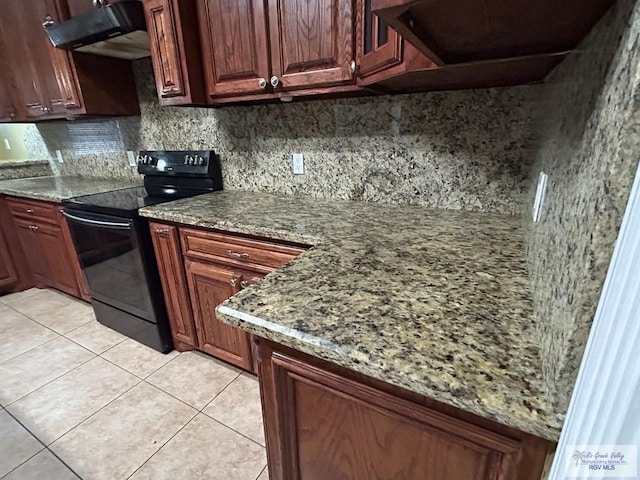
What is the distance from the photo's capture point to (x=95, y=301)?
2.23m

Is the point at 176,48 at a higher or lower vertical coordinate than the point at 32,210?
higher

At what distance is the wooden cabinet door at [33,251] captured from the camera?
2.60 m

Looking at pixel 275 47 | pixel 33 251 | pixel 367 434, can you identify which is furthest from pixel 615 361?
A: pixel 33 251

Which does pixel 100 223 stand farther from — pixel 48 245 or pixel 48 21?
pixel 48 21

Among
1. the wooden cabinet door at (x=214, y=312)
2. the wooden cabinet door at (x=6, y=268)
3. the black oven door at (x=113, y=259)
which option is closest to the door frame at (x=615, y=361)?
the wooden cabinet door at (x=214, y=312)

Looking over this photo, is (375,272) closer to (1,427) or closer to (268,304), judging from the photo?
(268,304)

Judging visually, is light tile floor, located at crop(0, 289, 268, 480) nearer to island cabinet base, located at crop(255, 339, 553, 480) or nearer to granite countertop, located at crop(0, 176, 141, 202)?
island cabinet base, located at crop(255, 339, 553, 480)

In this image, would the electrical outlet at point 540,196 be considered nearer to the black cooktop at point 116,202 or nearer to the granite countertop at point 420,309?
the granite countertop at point 420,309

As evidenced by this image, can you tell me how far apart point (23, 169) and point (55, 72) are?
1.47 m

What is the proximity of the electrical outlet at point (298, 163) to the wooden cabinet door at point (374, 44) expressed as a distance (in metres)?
0.67

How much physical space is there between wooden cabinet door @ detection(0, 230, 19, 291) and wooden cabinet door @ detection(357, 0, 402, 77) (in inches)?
129

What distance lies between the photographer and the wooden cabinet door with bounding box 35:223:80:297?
7.93ft

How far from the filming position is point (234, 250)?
149 centimetres

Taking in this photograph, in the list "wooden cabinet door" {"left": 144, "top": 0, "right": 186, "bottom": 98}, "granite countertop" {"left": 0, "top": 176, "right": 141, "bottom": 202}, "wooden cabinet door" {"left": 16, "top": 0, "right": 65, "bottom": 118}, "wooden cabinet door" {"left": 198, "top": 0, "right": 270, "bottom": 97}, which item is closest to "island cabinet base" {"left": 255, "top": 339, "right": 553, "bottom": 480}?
"wooden cabinet door" {"left": 198, "top": 0, "right": 270, "bottom": 97}
